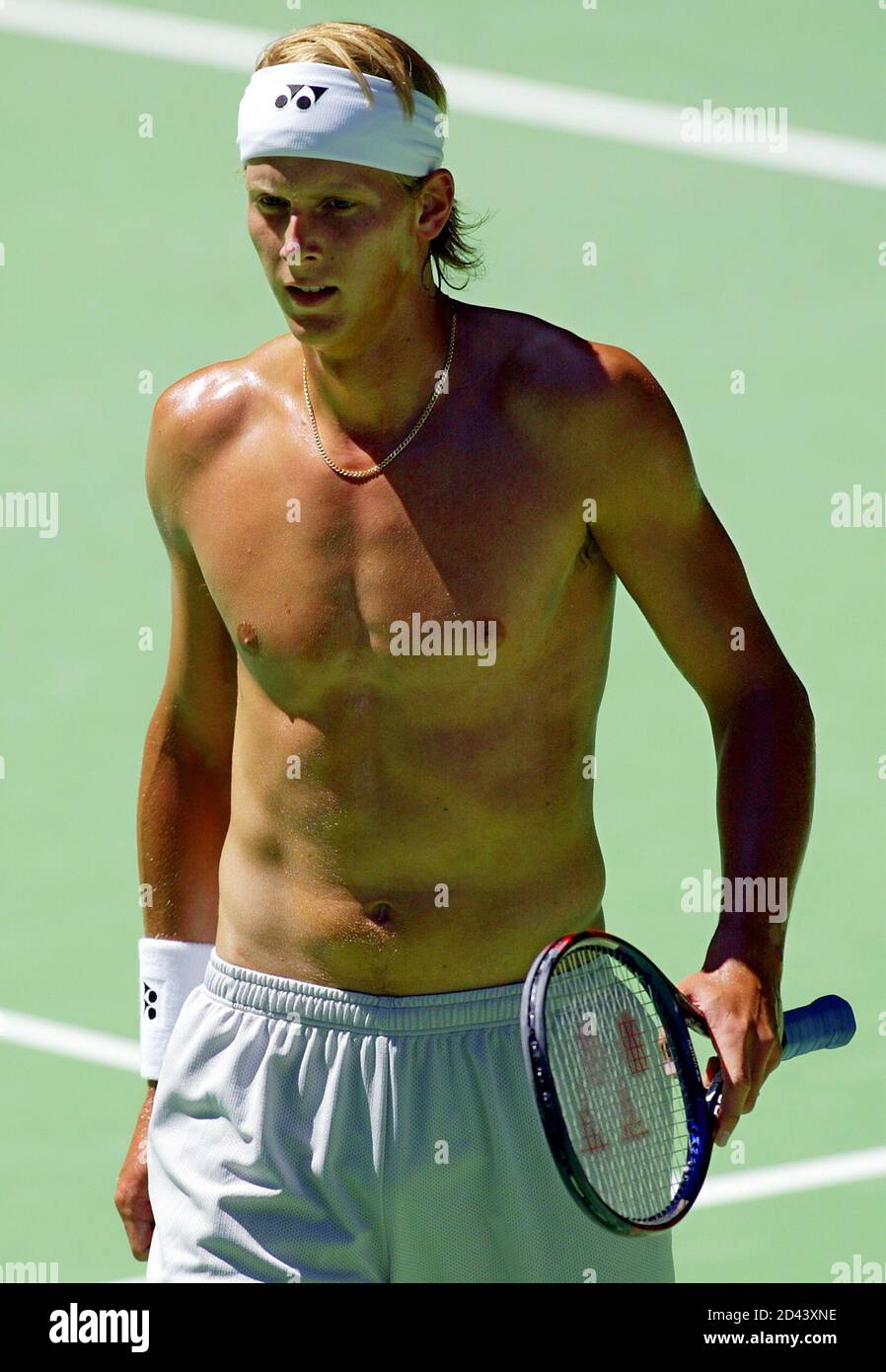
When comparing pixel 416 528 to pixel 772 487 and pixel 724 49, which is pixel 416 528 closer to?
pixel 772 487

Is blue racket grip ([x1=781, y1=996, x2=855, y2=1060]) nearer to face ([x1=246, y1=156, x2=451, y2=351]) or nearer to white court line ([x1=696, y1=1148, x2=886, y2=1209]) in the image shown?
face ([x1=246, y1=156, x2=451, y2=351])

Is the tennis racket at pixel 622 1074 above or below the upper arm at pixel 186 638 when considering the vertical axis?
below

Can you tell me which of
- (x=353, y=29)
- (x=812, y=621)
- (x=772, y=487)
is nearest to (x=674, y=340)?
(x=772, y=487)

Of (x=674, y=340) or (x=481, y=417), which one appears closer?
(x=481, y=417)

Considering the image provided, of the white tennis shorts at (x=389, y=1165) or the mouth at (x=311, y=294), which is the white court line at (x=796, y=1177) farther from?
the mouth at (x=311, y=294)

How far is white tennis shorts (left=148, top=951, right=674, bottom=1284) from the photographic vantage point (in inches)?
166

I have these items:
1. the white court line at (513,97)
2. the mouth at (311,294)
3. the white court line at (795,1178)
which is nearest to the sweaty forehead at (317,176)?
the mouth at (311,294)

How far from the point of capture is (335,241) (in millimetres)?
4188

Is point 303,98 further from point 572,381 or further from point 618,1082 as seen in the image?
point 618,1082

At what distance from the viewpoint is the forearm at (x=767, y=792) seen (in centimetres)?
423

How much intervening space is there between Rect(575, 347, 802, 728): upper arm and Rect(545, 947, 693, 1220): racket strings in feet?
1.73

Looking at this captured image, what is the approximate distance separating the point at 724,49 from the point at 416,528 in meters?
8.15

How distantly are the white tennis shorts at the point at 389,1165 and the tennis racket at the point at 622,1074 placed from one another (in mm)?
199

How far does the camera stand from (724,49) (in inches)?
471
